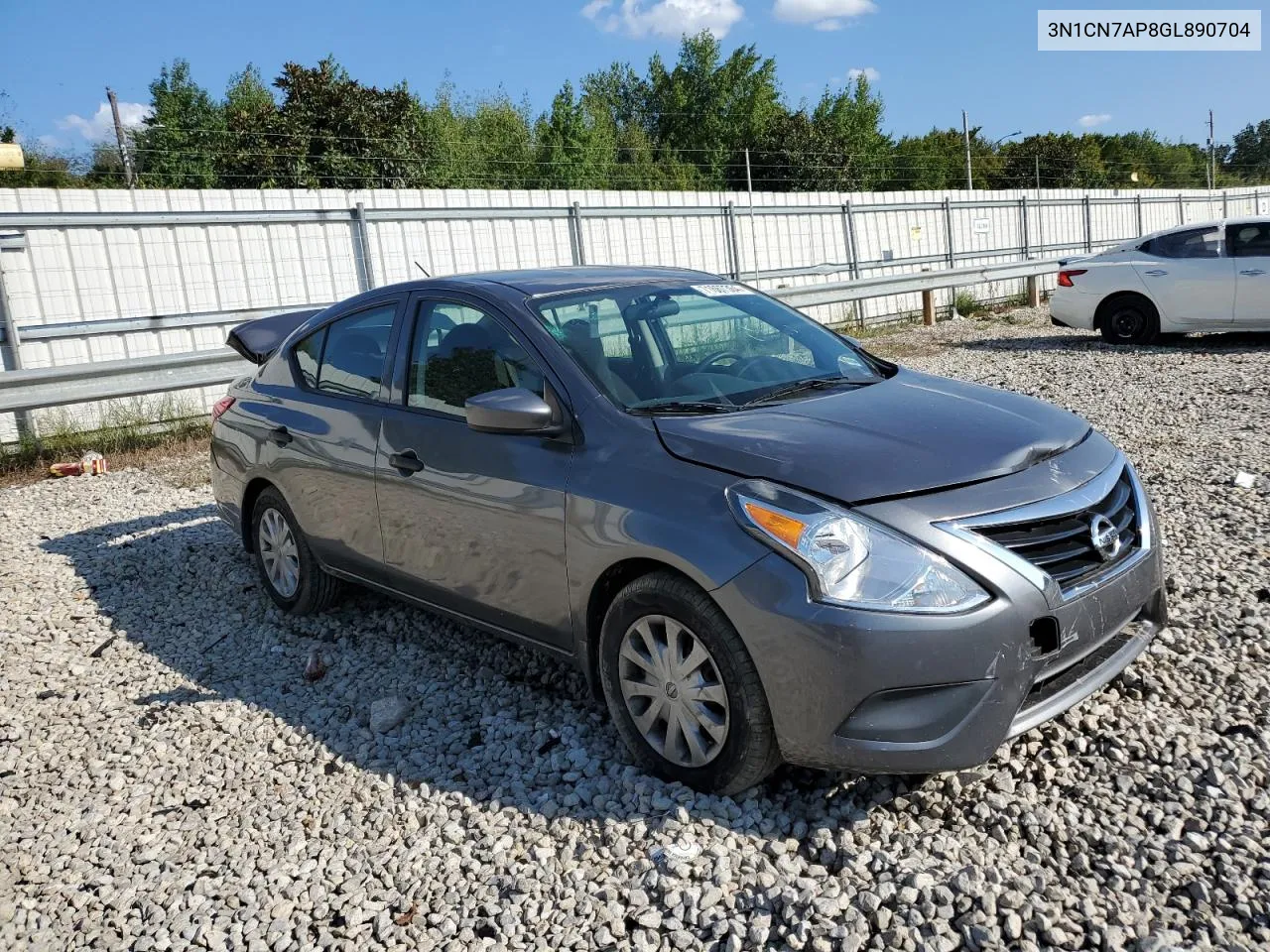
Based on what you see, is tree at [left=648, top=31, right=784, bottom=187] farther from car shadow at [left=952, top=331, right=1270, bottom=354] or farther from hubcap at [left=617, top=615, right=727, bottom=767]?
hubcap at [left=617, top=615, right=727, bottom=767]

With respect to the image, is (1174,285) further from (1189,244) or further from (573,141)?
(573,141)

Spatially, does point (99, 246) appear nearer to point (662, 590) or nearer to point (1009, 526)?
point (662, 590)

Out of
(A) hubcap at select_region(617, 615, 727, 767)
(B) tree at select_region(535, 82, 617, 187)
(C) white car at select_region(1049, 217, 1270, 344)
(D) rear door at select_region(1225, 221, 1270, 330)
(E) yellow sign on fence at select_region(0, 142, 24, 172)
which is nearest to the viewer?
(A) hubcap at select_region(617, 615, 727, 767)

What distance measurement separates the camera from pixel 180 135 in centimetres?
2702

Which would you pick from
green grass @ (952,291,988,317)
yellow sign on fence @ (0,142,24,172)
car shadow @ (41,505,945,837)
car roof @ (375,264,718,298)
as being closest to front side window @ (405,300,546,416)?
car roof @ (375,264,718,298)

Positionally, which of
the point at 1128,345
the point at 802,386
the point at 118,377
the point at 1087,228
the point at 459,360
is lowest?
the point at 1128,345

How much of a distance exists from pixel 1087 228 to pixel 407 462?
78.6 feet

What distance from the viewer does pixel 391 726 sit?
13.3 feet

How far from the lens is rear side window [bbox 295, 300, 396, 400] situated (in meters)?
4.62

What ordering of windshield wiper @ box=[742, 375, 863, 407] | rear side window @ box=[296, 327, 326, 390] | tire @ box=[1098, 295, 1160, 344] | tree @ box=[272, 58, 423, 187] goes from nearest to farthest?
windshield wiper @ box=[742, 375, 863, 407] < rear side window @ box=[296, 327, 326, 390] < tire @ box=[1098, 295, 1160, 344] < tree @ box=[272, 58, 423, 187]

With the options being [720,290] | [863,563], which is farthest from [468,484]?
[863,563]

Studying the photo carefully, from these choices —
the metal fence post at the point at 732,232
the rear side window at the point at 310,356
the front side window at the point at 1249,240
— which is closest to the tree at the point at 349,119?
the metal fence post at the point at 732,232

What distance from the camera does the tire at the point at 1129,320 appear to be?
12.7m

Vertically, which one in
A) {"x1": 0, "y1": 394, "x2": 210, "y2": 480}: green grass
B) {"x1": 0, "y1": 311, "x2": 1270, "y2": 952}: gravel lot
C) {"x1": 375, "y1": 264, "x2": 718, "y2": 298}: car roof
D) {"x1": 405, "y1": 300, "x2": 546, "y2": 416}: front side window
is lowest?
{"x1": 0, "y1": 311, "x2": 1270, "y2": 952}: gravel lot
